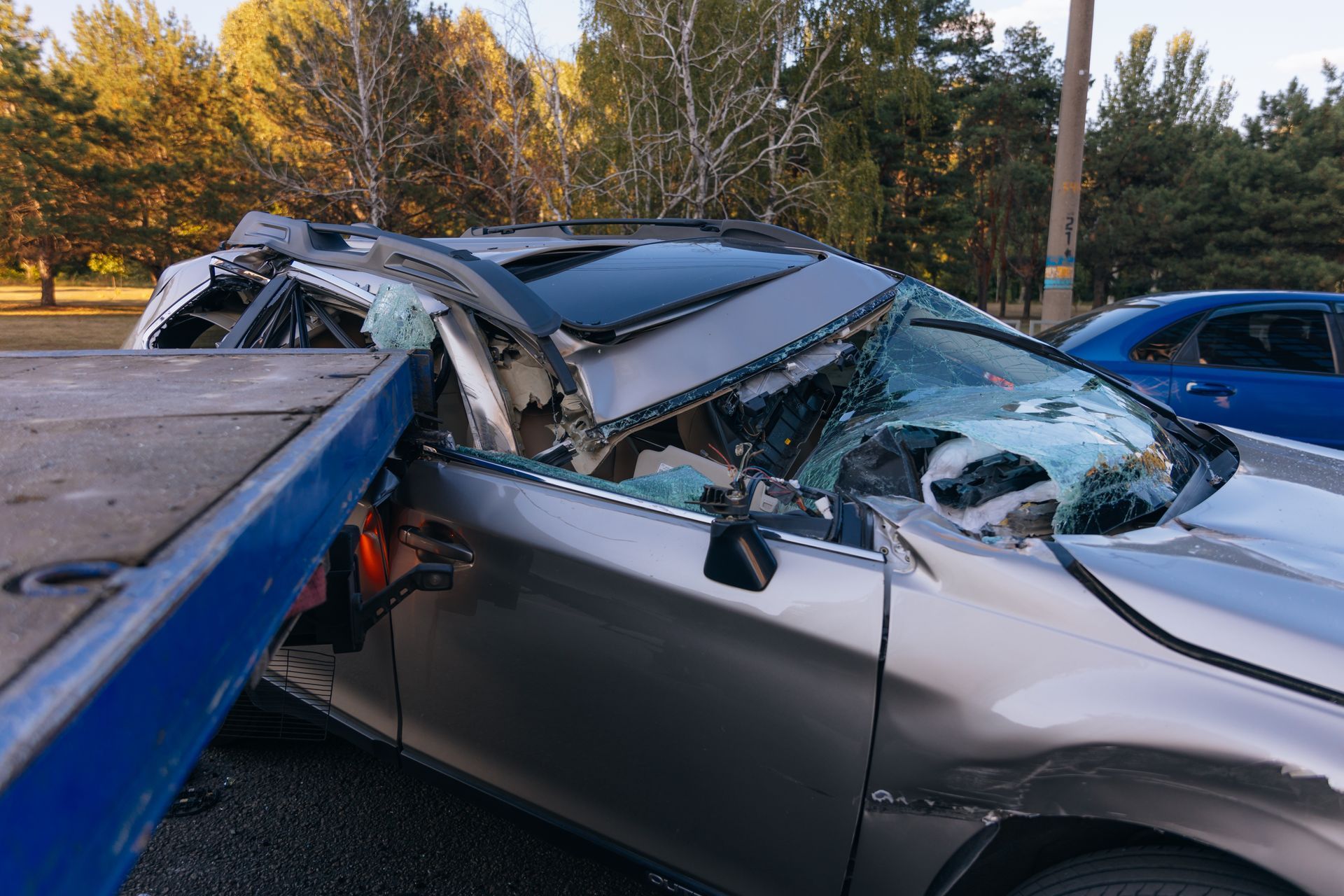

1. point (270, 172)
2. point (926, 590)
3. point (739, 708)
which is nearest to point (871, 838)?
point (739, 708)

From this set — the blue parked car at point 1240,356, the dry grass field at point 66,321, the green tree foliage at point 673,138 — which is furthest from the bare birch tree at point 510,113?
the blue parked car at point 1240,356

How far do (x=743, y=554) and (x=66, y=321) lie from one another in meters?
26.9

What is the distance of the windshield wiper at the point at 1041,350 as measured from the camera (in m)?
2.75

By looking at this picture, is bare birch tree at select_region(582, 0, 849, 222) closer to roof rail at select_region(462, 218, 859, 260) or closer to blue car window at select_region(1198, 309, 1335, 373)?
blue car window at select_region(1198, 309, 1335, 373)

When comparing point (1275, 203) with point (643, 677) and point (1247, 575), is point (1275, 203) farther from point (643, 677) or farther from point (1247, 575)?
point (643, 677)

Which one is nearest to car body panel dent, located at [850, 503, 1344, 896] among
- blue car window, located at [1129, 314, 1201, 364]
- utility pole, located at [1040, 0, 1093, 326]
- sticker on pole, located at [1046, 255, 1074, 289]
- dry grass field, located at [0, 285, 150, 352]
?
blue car window, located at [1129, 314, 1201, 364]

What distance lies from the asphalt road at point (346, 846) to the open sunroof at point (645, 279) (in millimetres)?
1267

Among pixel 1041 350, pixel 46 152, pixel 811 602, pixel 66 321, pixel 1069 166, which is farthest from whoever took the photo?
pixel 46 152

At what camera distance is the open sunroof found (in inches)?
87.7

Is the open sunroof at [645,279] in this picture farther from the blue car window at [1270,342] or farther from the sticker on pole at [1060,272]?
the sticker on pole at [1060,272]

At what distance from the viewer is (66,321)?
73.4 ft

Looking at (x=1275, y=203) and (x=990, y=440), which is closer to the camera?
(x=990, y=440)

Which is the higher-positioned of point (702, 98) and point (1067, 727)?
point (702, 98)

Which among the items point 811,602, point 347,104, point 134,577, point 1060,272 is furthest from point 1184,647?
point 347,104
